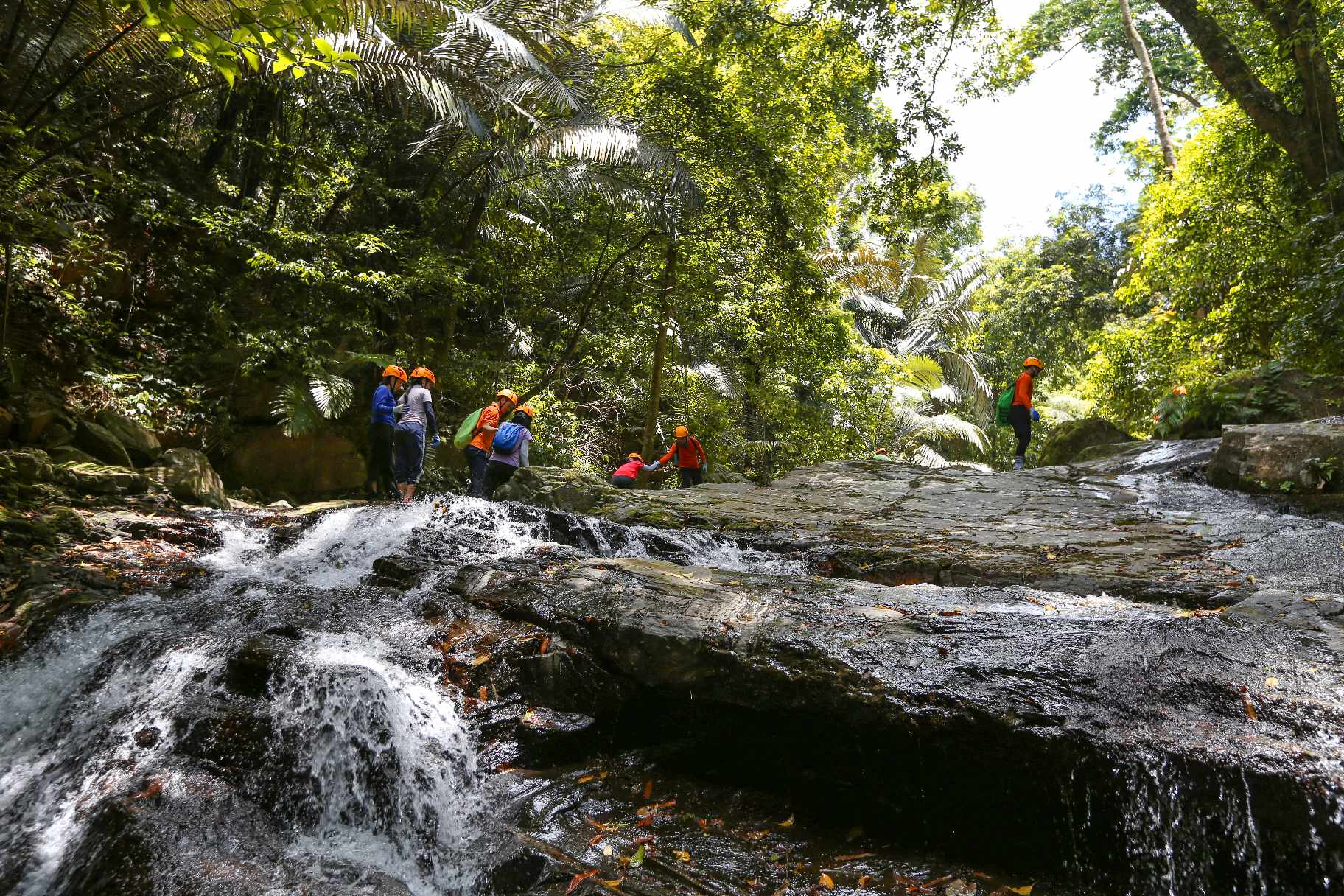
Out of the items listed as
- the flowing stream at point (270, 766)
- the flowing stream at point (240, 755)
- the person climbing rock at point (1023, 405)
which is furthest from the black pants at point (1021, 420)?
the flowing stream at point (240, 755)

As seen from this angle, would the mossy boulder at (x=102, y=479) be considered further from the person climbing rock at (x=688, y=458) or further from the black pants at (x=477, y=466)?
the person climbing rock at (x=688, y=458)

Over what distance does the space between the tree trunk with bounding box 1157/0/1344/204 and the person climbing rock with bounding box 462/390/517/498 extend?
11357 mm

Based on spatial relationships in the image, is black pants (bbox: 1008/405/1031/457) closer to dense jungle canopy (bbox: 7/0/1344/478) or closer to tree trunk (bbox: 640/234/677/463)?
dense jungle canopy (bbox: 7/0/1344/478)

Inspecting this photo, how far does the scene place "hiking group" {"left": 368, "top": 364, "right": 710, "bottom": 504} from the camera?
9367 mm

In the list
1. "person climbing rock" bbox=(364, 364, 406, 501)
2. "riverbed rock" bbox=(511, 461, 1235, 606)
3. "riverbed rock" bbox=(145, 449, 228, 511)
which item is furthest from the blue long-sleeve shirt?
"riverbed rock" bbox=(145, 449, 228, 511)

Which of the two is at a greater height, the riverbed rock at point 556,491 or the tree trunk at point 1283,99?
the tree trunk at point 1283,99

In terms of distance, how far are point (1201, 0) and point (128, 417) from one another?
53.5ft

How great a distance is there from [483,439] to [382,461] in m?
1.41

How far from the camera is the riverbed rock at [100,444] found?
8555 mm

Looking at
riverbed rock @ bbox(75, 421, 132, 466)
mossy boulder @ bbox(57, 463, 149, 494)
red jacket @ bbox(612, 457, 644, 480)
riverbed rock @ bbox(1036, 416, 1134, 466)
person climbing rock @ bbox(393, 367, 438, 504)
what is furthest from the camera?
riverbed rock @ bbox(1036, 416, 1134, 466)

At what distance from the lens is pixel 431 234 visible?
549 inches

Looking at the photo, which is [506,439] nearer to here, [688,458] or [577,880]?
[688,458]

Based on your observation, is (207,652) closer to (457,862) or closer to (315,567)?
(457,862)

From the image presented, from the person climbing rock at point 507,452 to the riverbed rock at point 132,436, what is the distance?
4.18 m
